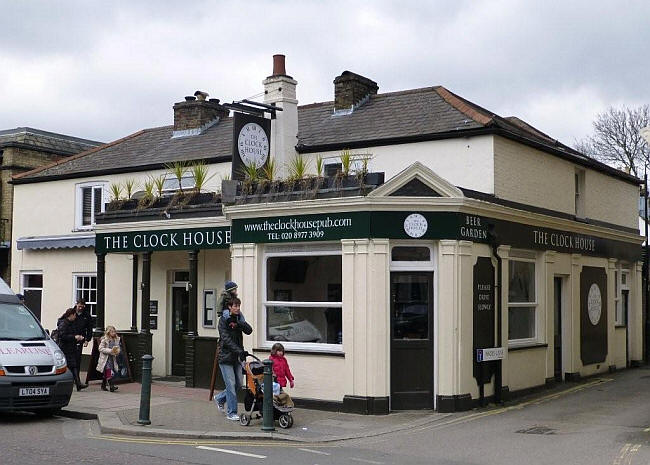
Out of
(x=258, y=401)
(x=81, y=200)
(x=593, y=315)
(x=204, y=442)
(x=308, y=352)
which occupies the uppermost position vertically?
(x=81, y=200)

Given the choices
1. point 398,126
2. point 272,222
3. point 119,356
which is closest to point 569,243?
point 398,126

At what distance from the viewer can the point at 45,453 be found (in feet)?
33.8

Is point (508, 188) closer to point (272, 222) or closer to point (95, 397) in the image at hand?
point (272, 222)

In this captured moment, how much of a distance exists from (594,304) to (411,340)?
294 inches

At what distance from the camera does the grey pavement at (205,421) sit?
11953mm

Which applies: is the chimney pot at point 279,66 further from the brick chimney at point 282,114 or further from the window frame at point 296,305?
the window frame at point 296,305

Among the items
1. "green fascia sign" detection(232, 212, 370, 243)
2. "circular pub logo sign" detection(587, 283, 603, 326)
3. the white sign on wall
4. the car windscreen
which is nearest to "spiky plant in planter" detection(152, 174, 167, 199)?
"green fascia sign" detection(232, 212, 370, 243)

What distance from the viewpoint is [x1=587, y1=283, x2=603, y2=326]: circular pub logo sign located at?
19375 millimetres

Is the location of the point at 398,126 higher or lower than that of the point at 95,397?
higher

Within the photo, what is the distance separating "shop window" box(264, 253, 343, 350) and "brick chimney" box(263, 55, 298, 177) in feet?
12.6

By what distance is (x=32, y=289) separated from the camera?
23250 millimetres

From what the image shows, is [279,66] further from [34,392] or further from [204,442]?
[204,442]

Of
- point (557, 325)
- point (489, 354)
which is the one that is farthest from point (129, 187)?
point (557, 325)

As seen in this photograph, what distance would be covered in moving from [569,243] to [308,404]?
749 cm
